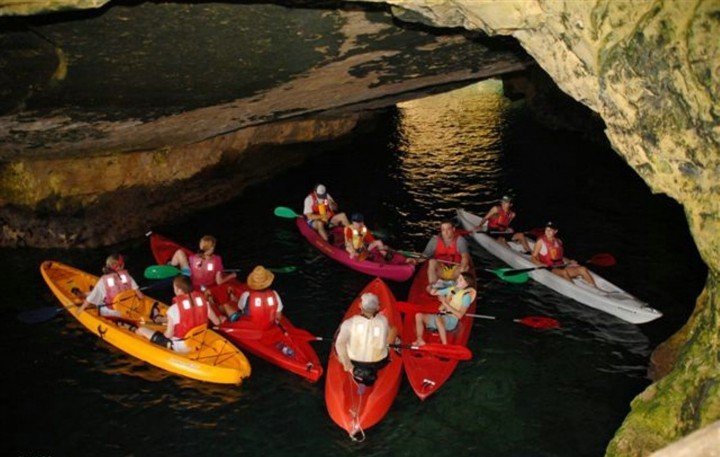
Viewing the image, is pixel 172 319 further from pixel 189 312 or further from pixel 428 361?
pixel 428 361

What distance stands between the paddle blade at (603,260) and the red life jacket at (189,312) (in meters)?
7.86

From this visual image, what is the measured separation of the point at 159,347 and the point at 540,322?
20.9ft

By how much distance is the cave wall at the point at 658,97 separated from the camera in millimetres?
6047

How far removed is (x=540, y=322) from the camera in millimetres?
10320

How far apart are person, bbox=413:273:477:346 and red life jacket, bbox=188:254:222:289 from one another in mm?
4041

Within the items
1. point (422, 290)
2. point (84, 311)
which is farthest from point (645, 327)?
point (84, 311)

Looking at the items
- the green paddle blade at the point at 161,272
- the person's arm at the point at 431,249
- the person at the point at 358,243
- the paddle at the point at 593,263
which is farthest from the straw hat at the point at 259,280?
the paddle at the point at 593,263

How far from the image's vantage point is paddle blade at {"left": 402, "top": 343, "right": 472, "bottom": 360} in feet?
29.0

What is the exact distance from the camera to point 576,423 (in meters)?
8.16

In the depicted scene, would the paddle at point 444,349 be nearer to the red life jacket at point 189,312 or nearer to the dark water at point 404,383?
the dark water at point 404,383

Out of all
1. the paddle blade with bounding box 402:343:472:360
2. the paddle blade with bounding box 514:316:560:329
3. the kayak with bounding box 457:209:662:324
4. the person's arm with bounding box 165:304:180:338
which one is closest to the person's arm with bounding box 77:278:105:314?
the person's arm with bounding box 165:304:180:338

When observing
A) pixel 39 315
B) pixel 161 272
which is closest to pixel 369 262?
pixel 161 272

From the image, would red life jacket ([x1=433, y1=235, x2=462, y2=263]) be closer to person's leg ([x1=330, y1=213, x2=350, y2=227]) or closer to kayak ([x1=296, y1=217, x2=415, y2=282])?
kayak ([x1=296, y1=217, x2=415, y2=282])

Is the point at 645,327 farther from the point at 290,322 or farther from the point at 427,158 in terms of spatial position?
the point at 427,158
